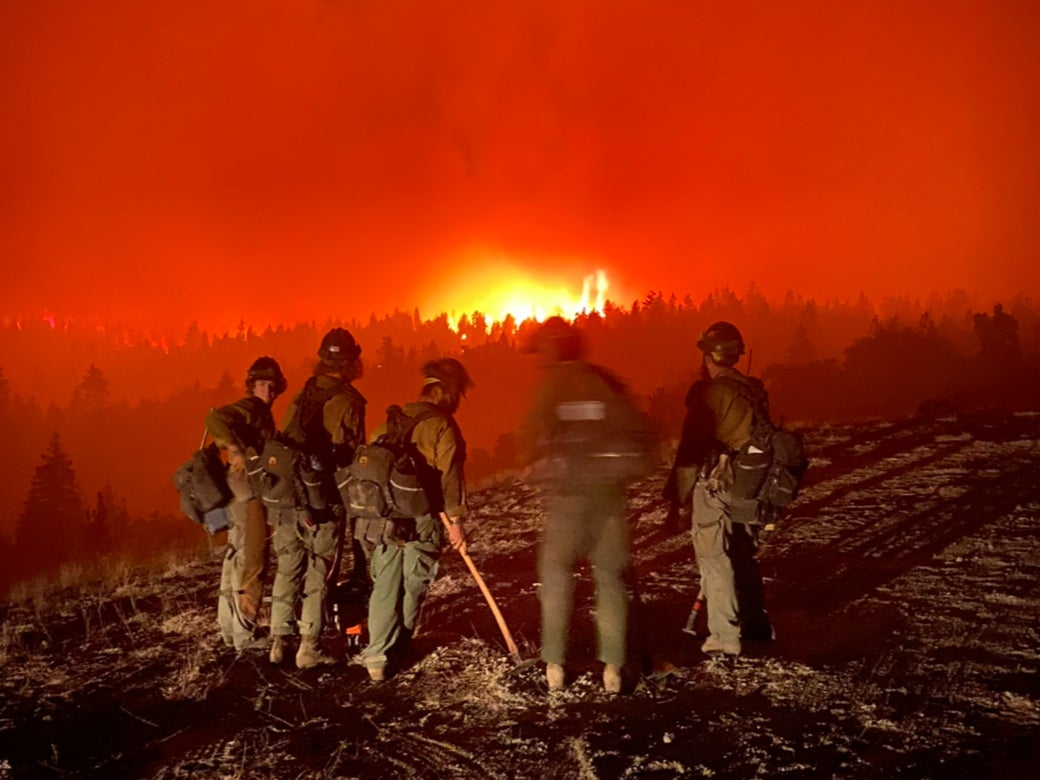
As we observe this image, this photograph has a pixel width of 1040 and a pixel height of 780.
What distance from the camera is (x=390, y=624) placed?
5039 millimetres

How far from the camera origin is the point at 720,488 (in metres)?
5.03

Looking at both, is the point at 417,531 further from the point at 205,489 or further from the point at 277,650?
the point at 205,489

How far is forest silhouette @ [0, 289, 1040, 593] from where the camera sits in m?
70.7

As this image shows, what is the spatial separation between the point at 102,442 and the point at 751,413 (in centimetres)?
17371

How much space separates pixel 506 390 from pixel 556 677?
130m

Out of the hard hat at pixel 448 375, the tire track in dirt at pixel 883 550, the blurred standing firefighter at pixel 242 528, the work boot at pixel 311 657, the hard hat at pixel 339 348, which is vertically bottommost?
the tire track in dirt at pixel 883 550

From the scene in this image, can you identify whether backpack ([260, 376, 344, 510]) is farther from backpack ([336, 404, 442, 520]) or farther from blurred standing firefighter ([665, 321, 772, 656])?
blurred standing firefighter ([665, 321, 772, 656])

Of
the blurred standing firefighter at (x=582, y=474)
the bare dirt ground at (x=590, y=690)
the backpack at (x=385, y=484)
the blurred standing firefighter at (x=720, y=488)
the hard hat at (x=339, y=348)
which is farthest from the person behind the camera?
the hard hat at (x=339, y=348)

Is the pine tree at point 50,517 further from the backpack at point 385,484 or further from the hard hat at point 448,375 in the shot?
the hard hat at point 448,375

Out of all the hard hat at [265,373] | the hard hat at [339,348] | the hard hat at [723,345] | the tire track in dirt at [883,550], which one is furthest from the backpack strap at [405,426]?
the tire track in dirt at [883,550]

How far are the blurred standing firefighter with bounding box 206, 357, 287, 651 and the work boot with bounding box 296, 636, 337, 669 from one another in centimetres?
68

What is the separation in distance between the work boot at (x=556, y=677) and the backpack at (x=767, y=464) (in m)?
1.71

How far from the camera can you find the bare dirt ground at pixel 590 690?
3.73 meters

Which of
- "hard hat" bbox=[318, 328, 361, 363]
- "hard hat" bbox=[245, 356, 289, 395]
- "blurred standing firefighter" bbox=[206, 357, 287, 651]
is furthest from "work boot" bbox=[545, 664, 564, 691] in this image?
"hard hat" bbox=[245, 356, 289, 395]
